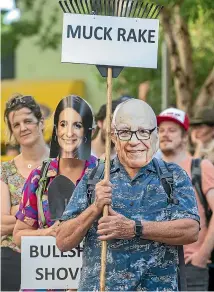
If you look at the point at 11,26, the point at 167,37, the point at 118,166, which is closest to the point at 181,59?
the point at 167,37

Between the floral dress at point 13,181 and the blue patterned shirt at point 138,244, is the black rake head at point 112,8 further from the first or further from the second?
the floral dress at point 13,181

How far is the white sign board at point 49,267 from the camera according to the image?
648 cm

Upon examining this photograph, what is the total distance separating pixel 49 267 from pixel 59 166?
638 millimetres

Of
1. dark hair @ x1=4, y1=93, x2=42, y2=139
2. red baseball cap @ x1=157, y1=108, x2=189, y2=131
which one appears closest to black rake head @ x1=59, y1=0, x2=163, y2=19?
dark hair @ x1=4, y1=93, x2=42, y2=139

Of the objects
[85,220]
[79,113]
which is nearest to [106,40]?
[79,113]

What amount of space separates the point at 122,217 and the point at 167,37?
11031 millimetres

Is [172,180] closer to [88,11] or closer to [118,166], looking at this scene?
[118,166]

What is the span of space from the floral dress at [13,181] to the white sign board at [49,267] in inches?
26.9

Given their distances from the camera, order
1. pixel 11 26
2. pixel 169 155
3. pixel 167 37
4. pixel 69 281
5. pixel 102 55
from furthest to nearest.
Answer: pixel 11 26, pixel 167 37, pixel 169 155, pixel 69 281, pixel 102 55

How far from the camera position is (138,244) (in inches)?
202

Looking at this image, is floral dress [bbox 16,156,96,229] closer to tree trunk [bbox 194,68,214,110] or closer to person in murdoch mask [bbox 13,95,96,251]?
person in murdoch mask [bbox 13,95,96,251]

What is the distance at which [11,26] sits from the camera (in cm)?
2225

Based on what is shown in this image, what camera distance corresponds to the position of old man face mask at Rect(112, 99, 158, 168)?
5.29 meters

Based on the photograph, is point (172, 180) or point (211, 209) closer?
point (172, 180)
